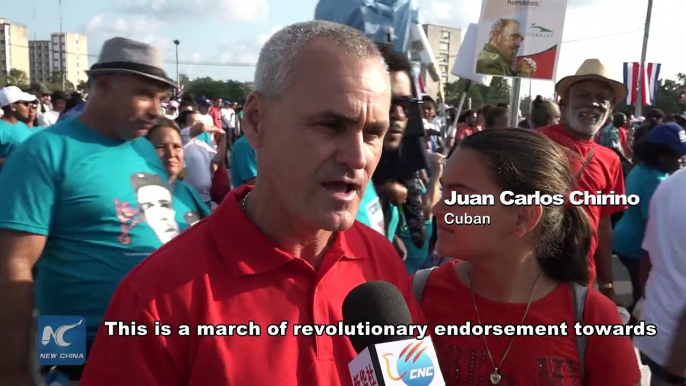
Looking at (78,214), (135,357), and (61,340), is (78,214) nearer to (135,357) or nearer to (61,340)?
(61,340)

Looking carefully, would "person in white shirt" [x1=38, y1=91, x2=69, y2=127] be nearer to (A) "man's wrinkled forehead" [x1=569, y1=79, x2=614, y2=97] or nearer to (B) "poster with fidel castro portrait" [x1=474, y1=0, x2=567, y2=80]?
(B) "poster with fidel castro portrait" [x1=474, y1=0, x2=567, y2=80]

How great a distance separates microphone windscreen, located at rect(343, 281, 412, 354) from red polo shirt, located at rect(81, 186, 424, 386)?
128 mm

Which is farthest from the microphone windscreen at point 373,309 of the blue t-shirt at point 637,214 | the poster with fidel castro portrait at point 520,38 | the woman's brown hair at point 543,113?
the woman's brown hair at point 543,113

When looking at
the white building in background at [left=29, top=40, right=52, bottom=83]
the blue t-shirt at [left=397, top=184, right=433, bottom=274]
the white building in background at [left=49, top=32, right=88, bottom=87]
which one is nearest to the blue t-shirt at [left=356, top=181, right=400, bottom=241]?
the blue t-shirt at [left=397, top=184, right=433, bottom=274]

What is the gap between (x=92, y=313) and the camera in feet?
8.57

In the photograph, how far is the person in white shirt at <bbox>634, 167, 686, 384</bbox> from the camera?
2.57 m

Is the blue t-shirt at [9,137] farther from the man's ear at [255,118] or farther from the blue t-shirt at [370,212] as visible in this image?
the man's ear at [255,118]

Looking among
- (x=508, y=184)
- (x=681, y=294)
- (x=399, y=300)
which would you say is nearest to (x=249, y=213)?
(x=399, y=300)

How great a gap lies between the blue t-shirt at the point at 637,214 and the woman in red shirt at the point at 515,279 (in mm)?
3027

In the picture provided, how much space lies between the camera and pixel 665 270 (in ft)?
8.84

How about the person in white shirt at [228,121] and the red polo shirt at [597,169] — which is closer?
the red polo shirt at [597,169]

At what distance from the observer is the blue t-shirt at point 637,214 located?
4789 mm

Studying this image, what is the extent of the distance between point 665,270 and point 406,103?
1.40 m

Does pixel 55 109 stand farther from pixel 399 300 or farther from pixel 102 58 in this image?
pixel 399 300
